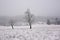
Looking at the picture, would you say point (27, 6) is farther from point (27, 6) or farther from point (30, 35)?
point (30, 35)

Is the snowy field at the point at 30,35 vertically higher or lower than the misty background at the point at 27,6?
lower

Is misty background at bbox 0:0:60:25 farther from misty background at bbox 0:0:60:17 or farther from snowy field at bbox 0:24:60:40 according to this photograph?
snowy field at bbox 0:24:60:40

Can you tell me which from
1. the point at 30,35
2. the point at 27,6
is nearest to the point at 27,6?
the point at 27,6

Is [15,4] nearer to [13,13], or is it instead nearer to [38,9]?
[13,13]

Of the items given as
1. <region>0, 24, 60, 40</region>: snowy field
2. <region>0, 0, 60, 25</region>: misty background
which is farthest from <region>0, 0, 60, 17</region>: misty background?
<region>0, 24, 60, 40</region>: snowy field

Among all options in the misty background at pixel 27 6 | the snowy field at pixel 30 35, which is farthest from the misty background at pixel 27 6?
the snowy field at pixel 30 35

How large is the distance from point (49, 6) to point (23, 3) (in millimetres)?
1603

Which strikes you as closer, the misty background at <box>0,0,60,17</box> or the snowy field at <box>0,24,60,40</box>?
the snowy field at <box>0,24,60,40</box>

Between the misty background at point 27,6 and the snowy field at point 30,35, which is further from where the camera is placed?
the misty background at point 27,6

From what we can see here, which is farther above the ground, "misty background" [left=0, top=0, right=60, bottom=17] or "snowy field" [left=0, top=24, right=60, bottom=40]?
"misty background" [left=0, top=0, right=60, bottom=17]

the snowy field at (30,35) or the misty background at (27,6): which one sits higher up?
the misty background at (27,6)

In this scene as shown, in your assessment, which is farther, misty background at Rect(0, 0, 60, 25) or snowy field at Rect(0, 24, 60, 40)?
misty background at Rect(0, 0, 60, 25)

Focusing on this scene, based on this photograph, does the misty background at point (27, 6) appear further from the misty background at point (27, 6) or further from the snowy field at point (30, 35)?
the snowy field at point (30, 35)

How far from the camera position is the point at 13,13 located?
4613 millimetres
